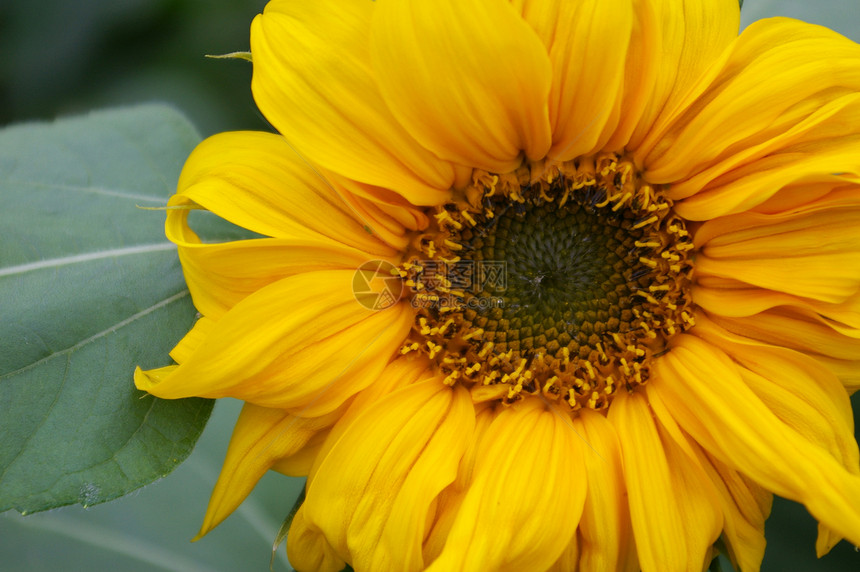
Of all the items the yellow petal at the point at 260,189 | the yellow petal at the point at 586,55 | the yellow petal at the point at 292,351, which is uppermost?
the yellow petal at the point at 586,55

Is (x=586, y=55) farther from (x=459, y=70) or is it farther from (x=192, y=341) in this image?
(x=192, y=341)

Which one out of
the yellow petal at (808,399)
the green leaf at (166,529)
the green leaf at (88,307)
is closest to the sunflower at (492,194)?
the yellow petal at (808,399)

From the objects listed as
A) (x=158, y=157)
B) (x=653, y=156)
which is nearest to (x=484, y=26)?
(x=653, y=156)

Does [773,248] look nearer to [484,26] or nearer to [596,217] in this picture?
[596,217]

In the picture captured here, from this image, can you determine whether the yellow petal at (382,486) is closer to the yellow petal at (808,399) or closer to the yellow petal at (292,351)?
the yellow petal at (292,351)

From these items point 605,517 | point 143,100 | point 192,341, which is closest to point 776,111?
point 605,517

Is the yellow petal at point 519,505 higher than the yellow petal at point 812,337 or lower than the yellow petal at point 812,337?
lower

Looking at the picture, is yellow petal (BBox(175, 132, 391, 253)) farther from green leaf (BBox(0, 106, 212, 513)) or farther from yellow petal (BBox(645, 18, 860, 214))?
yellow petal (BBox(645, 18, 860, 214))

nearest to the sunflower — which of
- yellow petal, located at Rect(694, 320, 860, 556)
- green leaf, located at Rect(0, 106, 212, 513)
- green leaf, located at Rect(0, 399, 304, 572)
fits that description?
yellow petal, located at Rect(694, 320, 860, 556)
